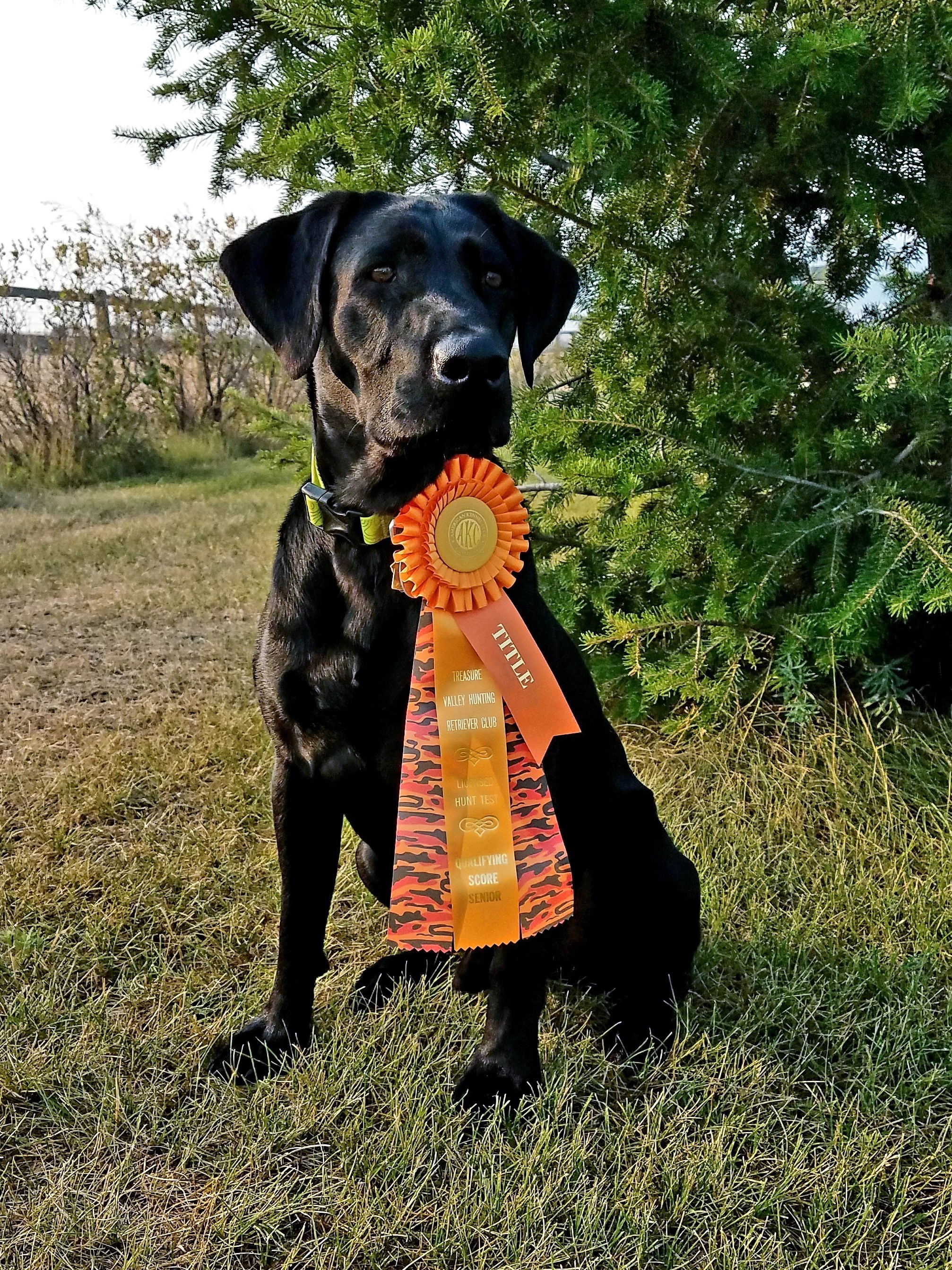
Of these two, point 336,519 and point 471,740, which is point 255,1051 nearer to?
point 471,740

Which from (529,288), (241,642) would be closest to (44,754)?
(241,642)

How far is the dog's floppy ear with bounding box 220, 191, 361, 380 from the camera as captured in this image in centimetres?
193

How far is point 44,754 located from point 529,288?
228cm

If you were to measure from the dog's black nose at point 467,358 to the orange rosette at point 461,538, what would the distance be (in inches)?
7.3

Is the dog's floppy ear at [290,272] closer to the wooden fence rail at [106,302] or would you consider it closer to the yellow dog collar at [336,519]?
the yellow dog collar at [336,519]

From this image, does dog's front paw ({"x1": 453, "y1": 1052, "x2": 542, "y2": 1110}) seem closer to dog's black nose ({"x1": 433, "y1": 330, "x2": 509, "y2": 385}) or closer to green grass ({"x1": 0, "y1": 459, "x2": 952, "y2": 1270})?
green grass ({"x1": 0, "y1": 459, "x2": 952, "y2": 1270})

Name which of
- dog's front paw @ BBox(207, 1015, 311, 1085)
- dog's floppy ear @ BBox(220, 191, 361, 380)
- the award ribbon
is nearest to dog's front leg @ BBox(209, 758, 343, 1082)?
dog's front paw @ BBox(207, 1015, 311, 1085)

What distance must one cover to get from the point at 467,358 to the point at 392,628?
0.52m

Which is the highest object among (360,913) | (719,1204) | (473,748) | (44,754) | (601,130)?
(601,130)

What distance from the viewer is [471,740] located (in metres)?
1.83

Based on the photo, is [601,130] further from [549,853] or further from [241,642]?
[241,642]

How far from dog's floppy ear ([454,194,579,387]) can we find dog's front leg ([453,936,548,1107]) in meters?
1.25

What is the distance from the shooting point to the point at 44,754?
3.30 meters

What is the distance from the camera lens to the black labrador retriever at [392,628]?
5.97 ft
